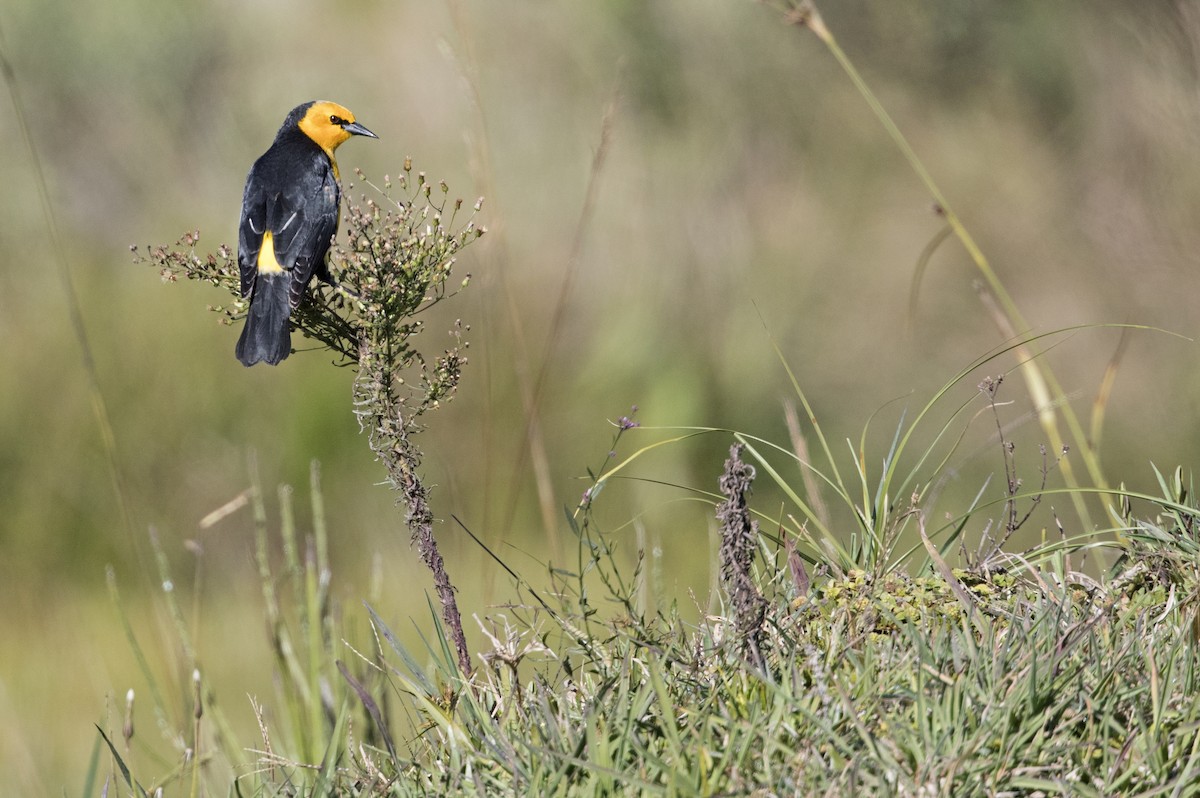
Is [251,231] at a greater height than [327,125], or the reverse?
[327,125]

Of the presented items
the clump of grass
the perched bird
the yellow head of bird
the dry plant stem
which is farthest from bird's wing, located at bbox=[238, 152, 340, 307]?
the dry plant stem

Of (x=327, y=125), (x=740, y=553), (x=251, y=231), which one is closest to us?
(x=740, y=553)

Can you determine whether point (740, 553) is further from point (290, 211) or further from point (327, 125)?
point (327, 125)

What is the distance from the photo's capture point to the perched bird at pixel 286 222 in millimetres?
2227

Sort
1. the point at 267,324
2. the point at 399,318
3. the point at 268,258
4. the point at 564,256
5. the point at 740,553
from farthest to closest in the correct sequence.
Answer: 1. the point at 564,256
2. the point at 268,258
3. the point at 267,324
4. the point at 399,318
5. the point at 740,553

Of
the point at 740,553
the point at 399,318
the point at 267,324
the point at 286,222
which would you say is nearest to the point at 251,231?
the point at 286,222

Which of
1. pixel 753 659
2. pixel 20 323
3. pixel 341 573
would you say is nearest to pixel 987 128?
pixel 341 573

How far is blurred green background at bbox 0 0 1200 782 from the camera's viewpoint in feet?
14.5

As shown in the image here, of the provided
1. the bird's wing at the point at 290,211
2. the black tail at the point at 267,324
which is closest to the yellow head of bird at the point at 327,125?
the bird's wing at the point at 290,211

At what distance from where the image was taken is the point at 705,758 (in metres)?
1.43

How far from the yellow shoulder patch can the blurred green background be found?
46.9 inches

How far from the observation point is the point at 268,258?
7.90 ft

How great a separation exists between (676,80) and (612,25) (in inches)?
15.1

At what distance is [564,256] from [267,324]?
315cm
